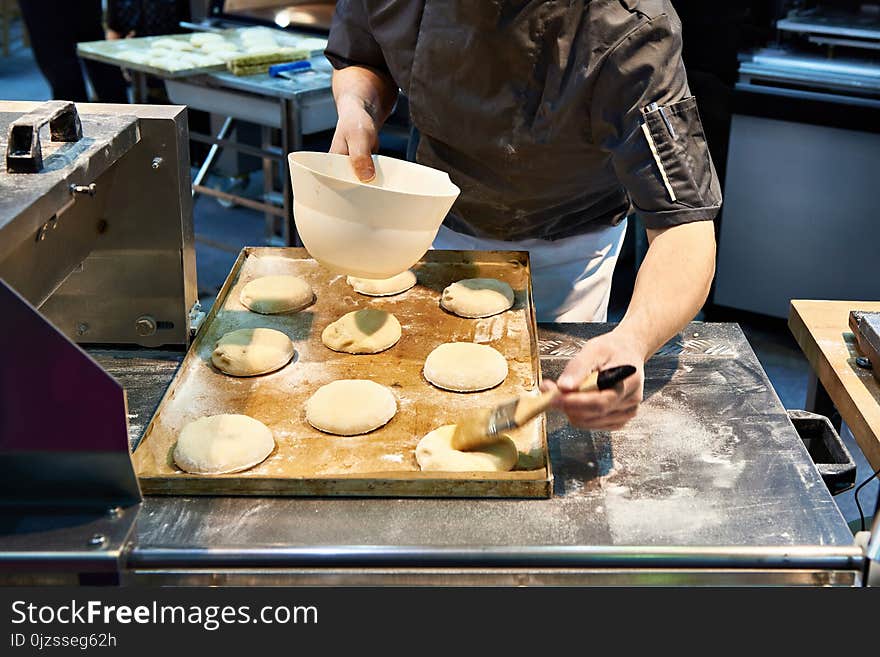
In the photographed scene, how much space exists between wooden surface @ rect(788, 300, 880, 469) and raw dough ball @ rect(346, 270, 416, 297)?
0.87m

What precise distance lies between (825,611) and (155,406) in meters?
1.07

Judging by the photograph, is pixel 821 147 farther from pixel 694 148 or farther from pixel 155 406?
pixel 155 406

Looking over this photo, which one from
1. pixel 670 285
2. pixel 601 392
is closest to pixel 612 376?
pixel 601 392

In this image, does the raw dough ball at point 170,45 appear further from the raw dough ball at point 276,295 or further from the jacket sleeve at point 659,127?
the jacket sleeve at point 659,127

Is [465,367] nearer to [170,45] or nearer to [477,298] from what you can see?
[477,298]

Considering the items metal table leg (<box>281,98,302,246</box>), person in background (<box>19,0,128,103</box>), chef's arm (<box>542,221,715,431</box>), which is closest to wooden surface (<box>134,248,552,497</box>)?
chef's arm (<box>542,221,715,431</box>)

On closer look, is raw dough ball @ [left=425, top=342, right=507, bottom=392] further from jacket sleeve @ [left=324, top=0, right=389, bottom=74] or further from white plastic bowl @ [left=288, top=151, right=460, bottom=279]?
jacket sleeve @ [left=324, top=0, right=389, bottom=74]

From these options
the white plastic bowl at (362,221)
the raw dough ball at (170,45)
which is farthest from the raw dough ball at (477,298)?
the raw dough ball at (170,45)

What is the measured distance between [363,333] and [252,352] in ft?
0.69

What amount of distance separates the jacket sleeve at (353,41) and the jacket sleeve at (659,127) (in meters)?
0.67

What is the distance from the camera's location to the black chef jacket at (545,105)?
1.56m

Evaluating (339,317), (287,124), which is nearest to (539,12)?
(339,317)

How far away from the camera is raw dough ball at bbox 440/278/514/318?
6.04 ft

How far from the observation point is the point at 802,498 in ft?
4.35
